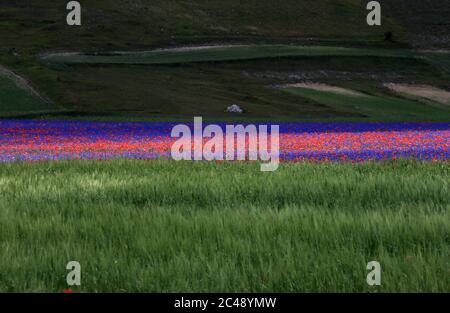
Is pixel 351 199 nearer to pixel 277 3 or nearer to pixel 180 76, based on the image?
pixel 180 76

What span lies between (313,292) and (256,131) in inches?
1284

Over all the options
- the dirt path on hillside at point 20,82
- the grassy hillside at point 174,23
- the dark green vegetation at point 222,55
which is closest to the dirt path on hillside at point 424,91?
the dark green vegetation at point 222,55

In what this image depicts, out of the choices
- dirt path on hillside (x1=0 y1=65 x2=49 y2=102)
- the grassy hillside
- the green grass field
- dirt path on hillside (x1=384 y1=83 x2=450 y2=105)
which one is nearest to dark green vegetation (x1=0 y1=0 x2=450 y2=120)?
the grassy hillside

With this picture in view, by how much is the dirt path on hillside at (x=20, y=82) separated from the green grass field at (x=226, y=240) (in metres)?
40.6

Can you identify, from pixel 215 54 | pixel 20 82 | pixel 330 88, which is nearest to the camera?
pixel 20 82

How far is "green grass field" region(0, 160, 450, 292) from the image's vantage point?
7020mm

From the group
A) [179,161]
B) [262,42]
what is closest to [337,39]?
[262,42]

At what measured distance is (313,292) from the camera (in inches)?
269

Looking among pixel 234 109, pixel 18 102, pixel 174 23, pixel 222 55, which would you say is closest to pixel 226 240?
pixel 18 102

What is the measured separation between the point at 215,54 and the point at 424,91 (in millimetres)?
29272

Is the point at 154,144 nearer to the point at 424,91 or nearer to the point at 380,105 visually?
the point at 380,105

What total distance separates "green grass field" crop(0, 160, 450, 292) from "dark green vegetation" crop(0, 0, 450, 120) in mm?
36678

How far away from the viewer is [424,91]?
7644 cm

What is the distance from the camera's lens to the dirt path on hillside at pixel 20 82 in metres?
52.9
